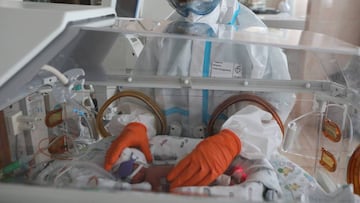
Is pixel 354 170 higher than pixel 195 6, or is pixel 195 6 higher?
pixel 195 6

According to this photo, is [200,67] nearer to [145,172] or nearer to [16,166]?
[145,172]

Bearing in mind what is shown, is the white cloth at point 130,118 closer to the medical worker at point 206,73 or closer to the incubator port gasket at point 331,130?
the medical worker at point 206,73

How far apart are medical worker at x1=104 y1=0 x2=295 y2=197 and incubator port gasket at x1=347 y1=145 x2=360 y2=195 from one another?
0.63 feet

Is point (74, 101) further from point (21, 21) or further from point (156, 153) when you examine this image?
point (21, 21)

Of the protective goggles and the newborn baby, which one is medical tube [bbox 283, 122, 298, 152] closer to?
the newborn baby

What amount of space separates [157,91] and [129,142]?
0.95 ft

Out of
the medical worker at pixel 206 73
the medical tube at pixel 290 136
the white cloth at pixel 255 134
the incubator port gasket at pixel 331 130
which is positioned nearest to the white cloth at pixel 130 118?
the medical worker at pixel 206 73

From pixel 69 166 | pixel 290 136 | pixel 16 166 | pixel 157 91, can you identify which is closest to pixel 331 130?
pixel 290 136

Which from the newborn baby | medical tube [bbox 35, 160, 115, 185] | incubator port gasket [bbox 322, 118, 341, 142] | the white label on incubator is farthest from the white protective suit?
medical tube [bbox 35, 160, 115, 185]

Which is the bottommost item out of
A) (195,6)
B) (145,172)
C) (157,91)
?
(145,172)

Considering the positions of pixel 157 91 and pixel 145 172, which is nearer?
pixel 145 172

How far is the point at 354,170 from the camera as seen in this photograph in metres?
0.88

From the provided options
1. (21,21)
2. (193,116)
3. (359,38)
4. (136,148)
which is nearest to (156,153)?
(136,148)

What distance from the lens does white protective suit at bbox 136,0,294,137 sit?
1.17 m
